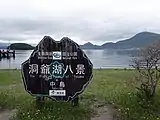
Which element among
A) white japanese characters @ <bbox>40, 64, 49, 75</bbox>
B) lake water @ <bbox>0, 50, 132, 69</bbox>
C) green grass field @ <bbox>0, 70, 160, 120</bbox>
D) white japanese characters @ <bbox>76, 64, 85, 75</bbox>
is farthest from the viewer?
lake water @ <bbox>0, 50, 132, 69</bbox>

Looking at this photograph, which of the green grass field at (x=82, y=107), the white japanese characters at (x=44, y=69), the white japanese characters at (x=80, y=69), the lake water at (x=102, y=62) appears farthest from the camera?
the lake water at (x=102, y=62)

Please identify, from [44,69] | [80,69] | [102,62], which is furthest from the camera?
[102,62]

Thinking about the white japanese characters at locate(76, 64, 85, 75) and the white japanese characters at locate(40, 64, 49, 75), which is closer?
the white japanese characters at locate(76, 64, 85, 75)

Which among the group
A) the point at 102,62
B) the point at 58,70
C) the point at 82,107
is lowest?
the point at 82,107

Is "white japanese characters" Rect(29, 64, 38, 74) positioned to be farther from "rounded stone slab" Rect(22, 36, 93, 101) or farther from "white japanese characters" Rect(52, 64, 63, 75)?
"white japanese characters" Rect(52, 64, 63, 75)

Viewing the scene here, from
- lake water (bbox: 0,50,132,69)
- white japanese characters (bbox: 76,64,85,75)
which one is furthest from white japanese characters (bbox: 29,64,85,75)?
lake water (bbox: 0,50,132,69)

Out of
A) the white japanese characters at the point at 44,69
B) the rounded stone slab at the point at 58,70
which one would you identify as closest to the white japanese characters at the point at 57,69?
the rounded stone slab at the point at 58,70

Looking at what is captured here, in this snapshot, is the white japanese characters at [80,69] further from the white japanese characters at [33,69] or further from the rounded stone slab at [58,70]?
the white japanese characters at [33,69]

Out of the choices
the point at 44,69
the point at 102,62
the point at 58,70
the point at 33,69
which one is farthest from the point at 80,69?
the point at 102,62

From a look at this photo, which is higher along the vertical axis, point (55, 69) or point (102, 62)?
point (55, 69)

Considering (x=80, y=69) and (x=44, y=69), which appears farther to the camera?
→ (x=44, y=69)

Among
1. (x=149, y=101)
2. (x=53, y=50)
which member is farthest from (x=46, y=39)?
(x=149, y=101)

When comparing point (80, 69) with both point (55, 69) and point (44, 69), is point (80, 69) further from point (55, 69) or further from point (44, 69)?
point (44, 69)

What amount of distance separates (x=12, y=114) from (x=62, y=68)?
1.65 meters
